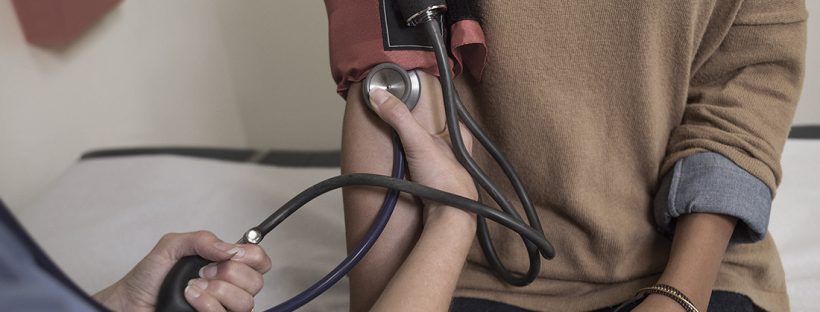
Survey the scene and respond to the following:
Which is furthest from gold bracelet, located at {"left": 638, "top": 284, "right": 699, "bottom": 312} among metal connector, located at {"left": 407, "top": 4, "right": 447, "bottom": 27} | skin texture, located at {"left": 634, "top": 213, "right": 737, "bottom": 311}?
metal connector, located at {"left": 407, "top": 4, "right": 447, "bottom": 27}

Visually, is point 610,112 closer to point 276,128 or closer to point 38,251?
point 38,251

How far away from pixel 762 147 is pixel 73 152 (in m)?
1.34

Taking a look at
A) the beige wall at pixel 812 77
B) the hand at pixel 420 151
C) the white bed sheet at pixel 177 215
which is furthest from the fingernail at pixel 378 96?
the beige wall at pixel 812 77

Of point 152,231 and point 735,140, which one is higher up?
point 735,140

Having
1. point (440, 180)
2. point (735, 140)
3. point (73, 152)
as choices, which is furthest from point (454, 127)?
point (73, 152)

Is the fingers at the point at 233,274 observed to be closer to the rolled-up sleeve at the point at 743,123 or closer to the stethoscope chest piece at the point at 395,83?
the stethoscope chest piece at the point at 395,83

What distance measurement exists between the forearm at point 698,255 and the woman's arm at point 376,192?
27 cm

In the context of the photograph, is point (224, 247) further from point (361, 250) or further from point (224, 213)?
point (224, 213)

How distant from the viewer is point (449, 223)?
683 millimetres

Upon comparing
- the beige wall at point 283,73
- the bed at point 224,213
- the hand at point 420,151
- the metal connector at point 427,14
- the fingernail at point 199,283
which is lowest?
the bed at point 224,213

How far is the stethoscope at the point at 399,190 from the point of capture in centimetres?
65

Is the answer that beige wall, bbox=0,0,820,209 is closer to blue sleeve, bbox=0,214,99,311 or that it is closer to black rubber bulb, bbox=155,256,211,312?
black rubber bulb, bbox=155,256,211,312

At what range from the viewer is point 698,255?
2.47ft

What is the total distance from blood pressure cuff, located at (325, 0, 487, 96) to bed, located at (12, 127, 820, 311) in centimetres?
45
